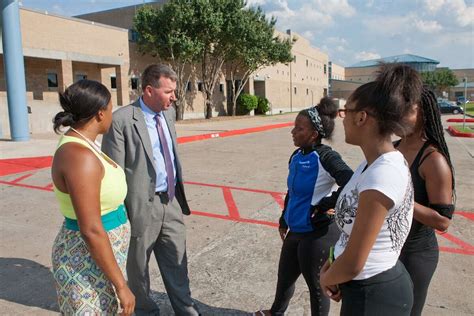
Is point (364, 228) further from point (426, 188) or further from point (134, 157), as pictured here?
point (134, 157)

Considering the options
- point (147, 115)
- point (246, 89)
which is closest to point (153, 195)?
point (147, 115)

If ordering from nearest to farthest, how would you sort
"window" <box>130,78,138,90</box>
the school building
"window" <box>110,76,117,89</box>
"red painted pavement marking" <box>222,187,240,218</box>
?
"red painted pavement marking" <box>222,187,240,218</box> < the school building < "window" <box>110,76,117,89</box> < "window" <box>130,78,138,90</box>

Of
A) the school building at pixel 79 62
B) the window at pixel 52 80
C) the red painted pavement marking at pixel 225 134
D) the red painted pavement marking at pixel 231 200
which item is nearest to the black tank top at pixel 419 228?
the red painted pavement marking at pixel 231 200

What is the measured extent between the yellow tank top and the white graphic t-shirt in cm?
108

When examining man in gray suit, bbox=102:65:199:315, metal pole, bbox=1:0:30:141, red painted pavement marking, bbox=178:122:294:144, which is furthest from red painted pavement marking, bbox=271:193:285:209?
metal pole, bbox=1:0:30:141

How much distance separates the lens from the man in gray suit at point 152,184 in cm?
279

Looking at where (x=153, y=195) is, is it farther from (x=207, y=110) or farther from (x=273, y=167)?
(x=207, y=110)

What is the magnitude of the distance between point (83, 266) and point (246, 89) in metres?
41.1

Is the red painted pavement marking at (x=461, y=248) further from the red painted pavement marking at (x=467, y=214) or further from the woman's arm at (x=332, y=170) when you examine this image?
the woman's arm at (x=332, y=170)

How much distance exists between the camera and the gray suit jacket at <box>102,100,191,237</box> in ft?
9.09

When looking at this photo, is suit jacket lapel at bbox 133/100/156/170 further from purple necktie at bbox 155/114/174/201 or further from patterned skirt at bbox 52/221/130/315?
patterned skirt at bbox 52/221/130/315

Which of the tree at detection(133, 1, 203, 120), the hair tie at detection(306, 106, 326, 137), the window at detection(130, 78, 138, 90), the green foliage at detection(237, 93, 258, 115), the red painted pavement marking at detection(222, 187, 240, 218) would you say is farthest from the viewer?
the green foliage at detection(237, 93, 258, 115)

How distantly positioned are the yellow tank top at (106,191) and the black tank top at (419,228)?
1.54 m

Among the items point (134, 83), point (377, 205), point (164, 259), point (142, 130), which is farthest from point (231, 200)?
point (134, 83)
